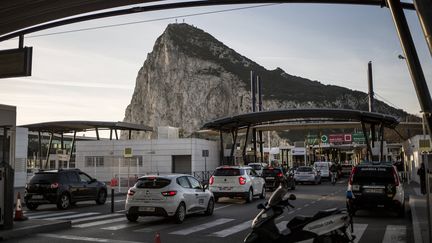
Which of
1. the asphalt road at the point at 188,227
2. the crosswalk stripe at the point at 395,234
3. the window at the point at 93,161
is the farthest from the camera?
the window at the point at 93,161

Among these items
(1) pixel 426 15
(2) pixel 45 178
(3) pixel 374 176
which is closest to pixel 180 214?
(3) pixel 374 176

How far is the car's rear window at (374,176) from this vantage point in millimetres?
16359

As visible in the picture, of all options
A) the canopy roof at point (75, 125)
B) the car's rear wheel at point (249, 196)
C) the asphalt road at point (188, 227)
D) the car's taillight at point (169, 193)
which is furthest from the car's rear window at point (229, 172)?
the canopy roof at point (75, 125)

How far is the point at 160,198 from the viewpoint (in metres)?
14.7

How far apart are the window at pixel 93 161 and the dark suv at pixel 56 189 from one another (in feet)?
119

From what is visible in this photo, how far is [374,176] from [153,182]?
7.45 m

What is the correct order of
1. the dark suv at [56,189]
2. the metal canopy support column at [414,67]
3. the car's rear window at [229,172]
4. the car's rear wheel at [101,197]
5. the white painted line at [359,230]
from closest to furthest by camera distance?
the metal canopy support column at [414,67] < the white painted line at [359,230] < the dark suv at [56,189] < the car's rear wheel at [101,197] < the car's rear window at [229,172]

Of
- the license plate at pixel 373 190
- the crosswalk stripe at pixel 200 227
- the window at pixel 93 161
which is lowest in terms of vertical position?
the crosswalk stripe at pixel 200 227

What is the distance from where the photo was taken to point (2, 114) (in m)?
13.0

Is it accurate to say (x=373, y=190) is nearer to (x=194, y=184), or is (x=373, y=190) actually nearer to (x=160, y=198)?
(x=194, y=184)

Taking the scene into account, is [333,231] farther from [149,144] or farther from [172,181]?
[149,144]

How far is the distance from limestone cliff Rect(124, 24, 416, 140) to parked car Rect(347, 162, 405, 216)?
155 metres

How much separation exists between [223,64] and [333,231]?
182420 millimetres

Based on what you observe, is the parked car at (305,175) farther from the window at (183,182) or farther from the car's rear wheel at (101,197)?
the window at (183,182)
